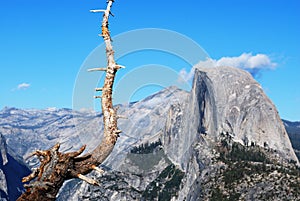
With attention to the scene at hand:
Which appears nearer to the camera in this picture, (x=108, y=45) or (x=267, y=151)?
(x=108, y=45)

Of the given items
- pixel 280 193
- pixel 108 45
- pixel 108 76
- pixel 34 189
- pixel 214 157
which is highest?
pixel 214 157

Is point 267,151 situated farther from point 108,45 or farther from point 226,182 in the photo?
point 108,45

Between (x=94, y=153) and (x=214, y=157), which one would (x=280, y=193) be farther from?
(x=94, y=153)

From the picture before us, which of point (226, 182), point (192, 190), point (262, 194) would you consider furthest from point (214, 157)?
point (262, 194)

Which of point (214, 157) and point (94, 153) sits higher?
point (214, 157)

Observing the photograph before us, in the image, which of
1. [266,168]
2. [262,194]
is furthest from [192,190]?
[262,194]

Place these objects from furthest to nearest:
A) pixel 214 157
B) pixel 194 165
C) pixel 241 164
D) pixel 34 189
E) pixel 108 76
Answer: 1. pixel 194 165
2. pixel 214 157
3. pixel 241 164
4. pixel 108 76
5. pixel 34 189

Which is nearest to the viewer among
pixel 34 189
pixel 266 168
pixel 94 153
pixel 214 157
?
pixel 34 189
